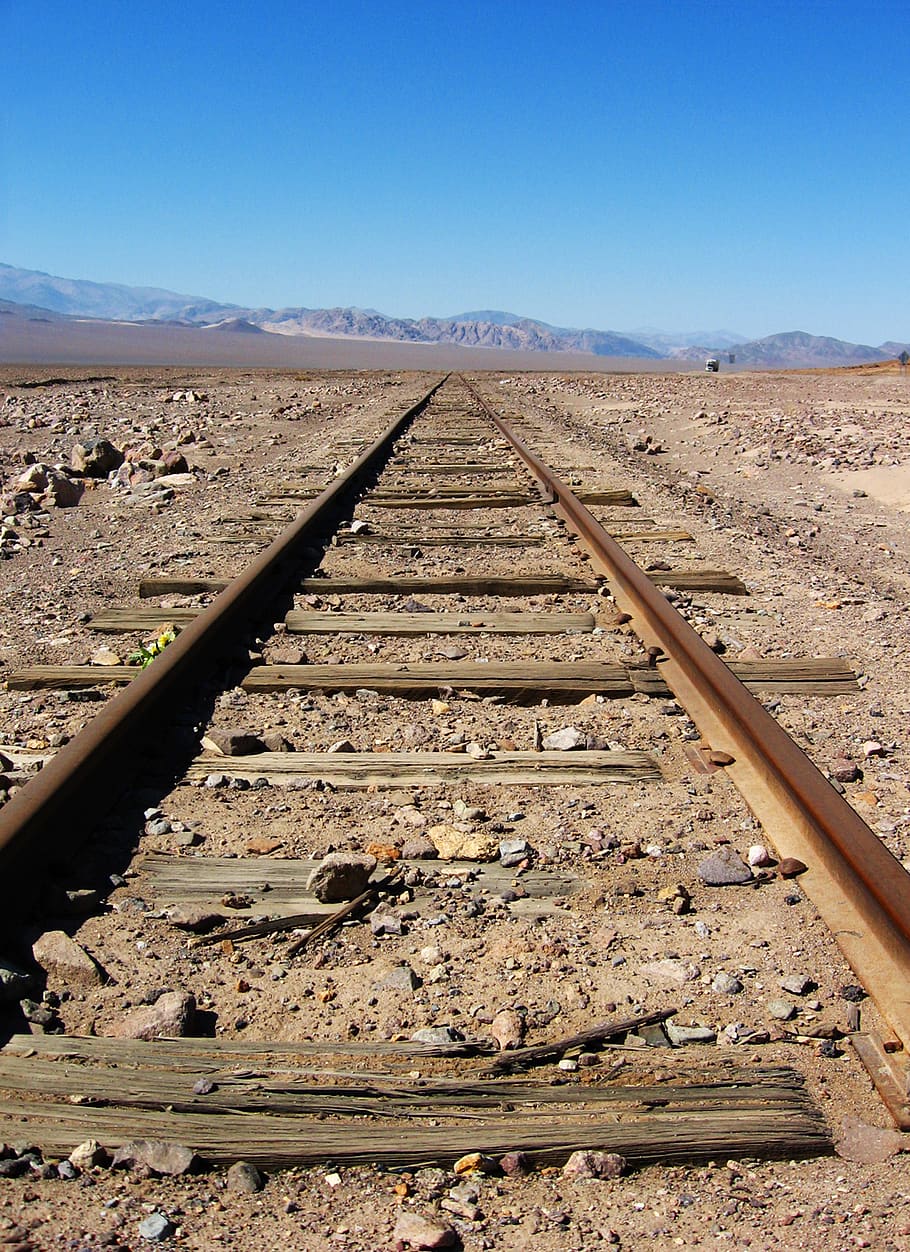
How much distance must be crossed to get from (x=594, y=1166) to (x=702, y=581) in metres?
4.59

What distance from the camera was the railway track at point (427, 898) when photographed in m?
2.04

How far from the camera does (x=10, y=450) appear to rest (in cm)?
1477

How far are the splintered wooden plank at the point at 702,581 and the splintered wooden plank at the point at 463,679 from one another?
173cm

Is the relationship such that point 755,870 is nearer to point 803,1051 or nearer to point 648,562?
point 803,1051

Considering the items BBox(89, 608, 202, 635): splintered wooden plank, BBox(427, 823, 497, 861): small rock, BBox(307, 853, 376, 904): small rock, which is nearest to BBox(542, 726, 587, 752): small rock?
BBox(427, 823, 497, 861): small rock

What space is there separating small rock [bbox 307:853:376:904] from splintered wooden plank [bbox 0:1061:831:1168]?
29.6 inches

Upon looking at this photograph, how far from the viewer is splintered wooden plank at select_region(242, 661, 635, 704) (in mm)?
4336

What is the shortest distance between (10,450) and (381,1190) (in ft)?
46.5

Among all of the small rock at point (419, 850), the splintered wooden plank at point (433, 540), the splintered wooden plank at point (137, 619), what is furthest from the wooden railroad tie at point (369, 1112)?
the splintered wooden plank at point (433, 540)

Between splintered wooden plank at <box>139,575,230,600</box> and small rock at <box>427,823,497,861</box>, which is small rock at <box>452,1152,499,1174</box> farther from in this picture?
splintered wooden plank at <box>139,575,230,600</box>

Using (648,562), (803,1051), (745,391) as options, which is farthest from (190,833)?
(745,391)

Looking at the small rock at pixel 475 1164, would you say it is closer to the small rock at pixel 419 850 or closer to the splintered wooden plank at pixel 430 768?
the small rock at pixel 419 850

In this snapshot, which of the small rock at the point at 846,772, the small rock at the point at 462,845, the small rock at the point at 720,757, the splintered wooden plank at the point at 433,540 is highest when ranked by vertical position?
the splintered wooden plank at the point at 433,540

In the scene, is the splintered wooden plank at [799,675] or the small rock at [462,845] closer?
the small rock at [462,845]
